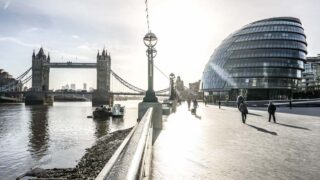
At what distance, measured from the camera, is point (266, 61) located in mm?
89312

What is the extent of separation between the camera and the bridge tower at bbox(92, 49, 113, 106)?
528 ft

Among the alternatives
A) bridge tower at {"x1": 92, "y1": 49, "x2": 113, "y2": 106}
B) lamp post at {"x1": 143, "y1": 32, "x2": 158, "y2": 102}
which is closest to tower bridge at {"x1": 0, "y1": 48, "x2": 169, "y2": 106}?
bridge tower at {"x1": 92, "y1": 49, "x2": 113, "y2": 106}

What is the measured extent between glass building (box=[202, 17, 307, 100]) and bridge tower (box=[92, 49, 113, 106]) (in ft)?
257

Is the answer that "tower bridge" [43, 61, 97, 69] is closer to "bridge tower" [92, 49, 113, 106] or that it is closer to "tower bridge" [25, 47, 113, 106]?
"tower bridge" [25, 47, 113, 106]

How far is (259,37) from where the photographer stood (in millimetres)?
92062

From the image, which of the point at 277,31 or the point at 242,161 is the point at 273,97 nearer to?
the point at 277,31

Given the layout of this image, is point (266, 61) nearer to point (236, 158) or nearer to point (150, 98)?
point (150, 98)

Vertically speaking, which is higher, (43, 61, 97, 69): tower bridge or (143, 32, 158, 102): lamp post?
(43, 61, 97, 69): tower bridge

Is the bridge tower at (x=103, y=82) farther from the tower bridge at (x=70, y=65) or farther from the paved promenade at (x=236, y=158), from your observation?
the paved promenade at (x=236, y=158)

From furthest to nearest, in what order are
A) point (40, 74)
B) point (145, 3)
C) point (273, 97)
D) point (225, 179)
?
point (40, 74) → point (273, 97) → point (145, 3) → point (225, 179)

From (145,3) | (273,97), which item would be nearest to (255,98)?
(273,97)

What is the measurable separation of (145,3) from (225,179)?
906 centimetres

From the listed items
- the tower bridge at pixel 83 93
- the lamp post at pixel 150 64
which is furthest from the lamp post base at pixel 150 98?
the tower bridge at pixel 83 93

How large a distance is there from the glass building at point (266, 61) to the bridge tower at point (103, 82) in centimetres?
7838
